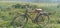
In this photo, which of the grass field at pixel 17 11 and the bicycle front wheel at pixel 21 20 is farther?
the grass field at pixel 17 11

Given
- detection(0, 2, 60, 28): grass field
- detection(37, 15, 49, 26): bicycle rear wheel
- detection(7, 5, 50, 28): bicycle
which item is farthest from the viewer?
detection(0, 2, 60, 28): grass field

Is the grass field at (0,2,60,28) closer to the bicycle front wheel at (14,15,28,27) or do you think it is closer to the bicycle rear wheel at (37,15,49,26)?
the bicycle rear wheel at (37,15,49,26)

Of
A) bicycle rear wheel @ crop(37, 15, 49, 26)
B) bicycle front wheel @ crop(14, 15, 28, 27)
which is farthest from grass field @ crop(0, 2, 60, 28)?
bicycle front wheel @ crop(14, 15, 28, 27)

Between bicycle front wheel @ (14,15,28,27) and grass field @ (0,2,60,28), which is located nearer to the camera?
bicycle front wheel @ (14,15,28,27)

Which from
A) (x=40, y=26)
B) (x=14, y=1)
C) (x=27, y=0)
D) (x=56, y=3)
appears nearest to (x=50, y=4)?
(x=56, y=3)

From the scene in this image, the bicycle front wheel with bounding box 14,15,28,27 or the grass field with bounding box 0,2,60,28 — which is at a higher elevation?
the bicycle front wheel with bounding box 14,15,28,27

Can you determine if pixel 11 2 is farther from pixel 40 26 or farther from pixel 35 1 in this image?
pixel 40 26

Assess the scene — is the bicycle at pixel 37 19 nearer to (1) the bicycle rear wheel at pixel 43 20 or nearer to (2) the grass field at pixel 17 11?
(1) the bicycle rear wheel at pixel 43 20

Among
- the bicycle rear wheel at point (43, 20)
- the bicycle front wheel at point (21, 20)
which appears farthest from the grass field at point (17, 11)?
the bicycle front wheel at point (21, 20)

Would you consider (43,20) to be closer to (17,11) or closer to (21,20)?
(21,20)

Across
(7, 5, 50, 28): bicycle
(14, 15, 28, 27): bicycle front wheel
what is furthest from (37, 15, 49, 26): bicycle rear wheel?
(14, 15, 28, 27): bicycle front wheel

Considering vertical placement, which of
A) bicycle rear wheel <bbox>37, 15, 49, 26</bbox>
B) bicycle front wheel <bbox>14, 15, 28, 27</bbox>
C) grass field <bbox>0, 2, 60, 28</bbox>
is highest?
bicycle front wheel <bbox>14, 15, 28, 27</bbox>

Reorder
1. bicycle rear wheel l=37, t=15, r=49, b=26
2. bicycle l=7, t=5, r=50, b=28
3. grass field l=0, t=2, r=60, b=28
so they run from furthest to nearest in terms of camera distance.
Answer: grass field l=0, t=2, r=60, b=28 → bicycle rear wheel l=37, t=15, r=49, b=26 → bicycle l=7, t=5, r=50, b=28

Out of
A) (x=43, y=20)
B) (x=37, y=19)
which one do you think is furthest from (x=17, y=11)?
(x=37, y=19)
